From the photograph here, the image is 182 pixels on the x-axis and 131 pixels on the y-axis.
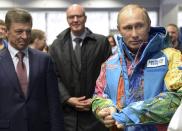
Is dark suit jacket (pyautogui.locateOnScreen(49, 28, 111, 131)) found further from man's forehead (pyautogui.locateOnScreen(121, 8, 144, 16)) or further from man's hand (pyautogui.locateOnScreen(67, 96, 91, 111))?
man's forehead (pyautogui.locateOnScreen(121, 8, 144, 16))

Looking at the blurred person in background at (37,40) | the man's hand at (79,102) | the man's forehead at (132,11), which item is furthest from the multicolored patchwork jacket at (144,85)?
the blurred person in background at (37,40)

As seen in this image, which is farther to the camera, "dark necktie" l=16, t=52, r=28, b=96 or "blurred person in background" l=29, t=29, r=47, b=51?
"blurred person in background" l=29, t=29, r=47, b=51

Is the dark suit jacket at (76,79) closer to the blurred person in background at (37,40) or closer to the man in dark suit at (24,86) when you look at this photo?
the man in dark suit at (24,86)

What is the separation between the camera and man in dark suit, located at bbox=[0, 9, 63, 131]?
2.98 m

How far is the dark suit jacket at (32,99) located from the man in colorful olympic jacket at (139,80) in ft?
2.27

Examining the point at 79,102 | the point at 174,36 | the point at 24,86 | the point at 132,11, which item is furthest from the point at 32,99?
the point at 174,36

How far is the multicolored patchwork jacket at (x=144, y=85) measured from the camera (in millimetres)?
2119

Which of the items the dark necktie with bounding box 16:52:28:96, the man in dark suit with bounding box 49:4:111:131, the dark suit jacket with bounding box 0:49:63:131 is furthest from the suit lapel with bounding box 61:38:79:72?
the dark necktie with bounding box 16:52:28:96

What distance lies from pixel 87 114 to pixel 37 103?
0.92 m

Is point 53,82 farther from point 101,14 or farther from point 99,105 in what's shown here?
point 101,14

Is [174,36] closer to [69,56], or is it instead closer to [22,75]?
[69,56]

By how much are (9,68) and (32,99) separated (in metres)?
0.28

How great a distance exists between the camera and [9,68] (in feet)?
9.87

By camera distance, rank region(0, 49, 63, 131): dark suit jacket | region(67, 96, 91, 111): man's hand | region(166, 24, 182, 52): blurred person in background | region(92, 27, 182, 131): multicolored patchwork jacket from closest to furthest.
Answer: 1. region(92, 27, 182, 131): multicolored patchwork jacket
2. region(0, 49, 63, 131): dark suit jacket
3. region(67, 96, 91, 111): man's hand
4. region(166, 24, 182, 52): blurred person in background
